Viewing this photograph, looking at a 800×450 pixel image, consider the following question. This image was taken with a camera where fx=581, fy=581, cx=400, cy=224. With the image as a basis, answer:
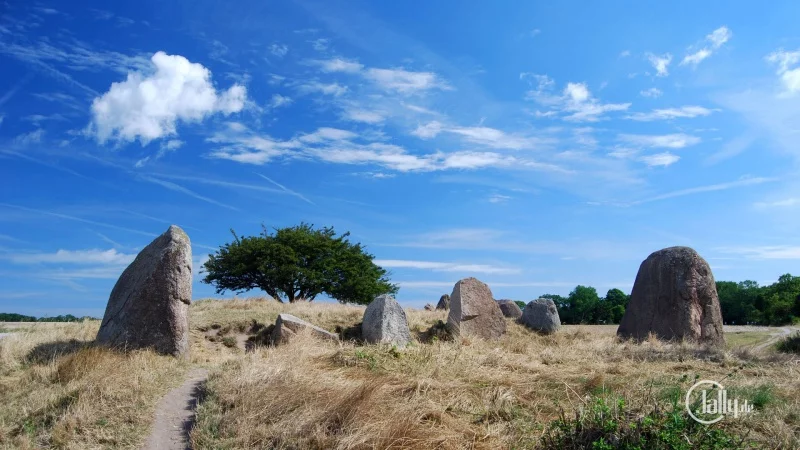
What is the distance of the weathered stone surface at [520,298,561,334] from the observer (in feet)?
67.8

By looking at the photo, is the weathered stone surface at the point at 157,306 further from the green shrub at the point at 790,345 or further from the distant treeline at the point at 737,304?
the distant treeline at the point at 737,304

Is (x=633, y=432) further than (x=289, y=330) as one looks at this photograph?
No

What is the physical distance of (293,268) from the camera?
29734 millimetres

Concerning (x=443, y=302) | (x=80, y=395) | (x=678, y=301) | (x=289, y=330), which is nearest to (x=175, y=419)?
(x=80, y=395)

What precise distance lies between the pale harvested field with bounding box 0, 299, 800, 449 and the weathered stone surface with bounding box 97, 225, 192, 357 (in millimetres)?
648

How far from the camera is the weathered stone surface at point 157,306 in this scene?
12055 mm

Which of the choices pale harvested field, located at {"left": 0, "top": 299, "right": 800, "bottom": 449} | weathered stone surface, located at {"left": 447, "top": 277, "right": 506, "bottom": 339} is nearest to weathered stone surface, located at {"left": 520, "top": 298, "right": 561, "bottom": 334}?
weathered stone surface, located at {"left": 447, "top": 277, "right": 506, "bottom": 339}

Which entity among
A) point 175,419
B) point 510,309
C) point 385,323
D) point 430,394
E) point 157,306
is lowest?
point 175,419

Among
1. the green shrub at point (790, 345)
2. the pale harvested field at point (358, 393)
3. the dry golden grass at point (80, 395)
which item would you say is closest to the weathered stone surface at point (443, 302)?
the green shrub at point (790, 345)

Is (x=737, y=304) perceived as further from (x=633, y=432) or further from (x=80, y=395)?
(x=80, y=395)

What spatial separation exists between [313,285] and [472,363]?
22.2m

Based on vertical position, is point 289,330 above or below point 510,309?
below

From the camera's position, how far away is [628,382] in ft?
27.3

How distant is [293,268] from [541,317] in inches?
545
